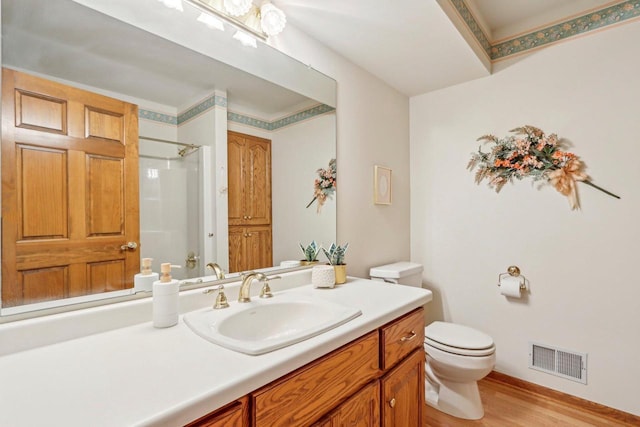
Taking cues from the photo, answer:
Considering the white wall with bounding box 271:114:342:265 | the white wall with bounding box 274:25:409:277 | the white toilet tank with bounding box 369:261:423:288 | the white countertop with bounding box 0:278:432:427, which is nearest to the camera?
the white countertop with bounding box 0:278:432:427

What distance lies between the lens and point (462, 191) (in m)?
2.22

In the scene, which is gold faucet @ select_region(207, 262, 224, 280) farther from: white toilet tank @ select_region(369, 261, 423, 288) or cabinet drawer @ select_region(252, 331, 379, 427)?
white toilet tank @ select_region(369, 261, 423, 288)

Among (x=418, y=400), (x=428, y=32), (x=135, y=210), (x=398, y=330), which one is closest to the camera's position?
(x=135, y=210)

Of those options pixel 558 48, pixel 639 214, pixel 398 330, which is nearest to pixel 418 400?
pixel 398 330

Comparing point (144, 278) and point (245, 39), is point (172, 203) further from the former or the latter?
point (245, 39)

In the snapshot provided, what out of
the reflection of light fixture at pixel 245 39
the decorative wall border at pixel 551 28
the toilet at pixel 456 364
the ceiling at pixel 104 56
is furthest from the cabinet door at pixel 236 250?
the decorative wall border at pixel 551 28

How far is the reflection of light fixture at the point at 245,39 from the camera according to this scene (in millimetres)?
1304

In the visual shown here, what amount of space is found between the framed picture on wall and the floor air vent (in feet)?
4.40

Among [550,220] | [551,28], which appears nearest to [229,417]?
[550,220]

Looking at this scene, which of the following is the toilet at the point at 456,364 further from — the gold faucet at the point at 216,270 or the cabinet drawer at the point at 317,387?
the gold faucet at the point at 216,270

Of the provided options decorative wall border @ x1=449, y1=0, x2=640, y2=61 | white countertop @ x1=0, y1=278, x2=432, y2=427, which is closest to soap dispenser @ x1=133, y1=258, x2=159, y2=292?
white countertop @ x1=0, y1=278, x2=432, y2=427

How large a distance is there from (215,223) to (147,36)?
72 centimetres

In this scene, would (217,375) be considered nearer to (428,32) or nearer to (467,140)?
(428,32)

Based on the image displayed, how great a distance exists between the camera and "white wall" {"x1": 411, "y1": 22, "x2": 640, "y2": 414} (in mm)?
1658
